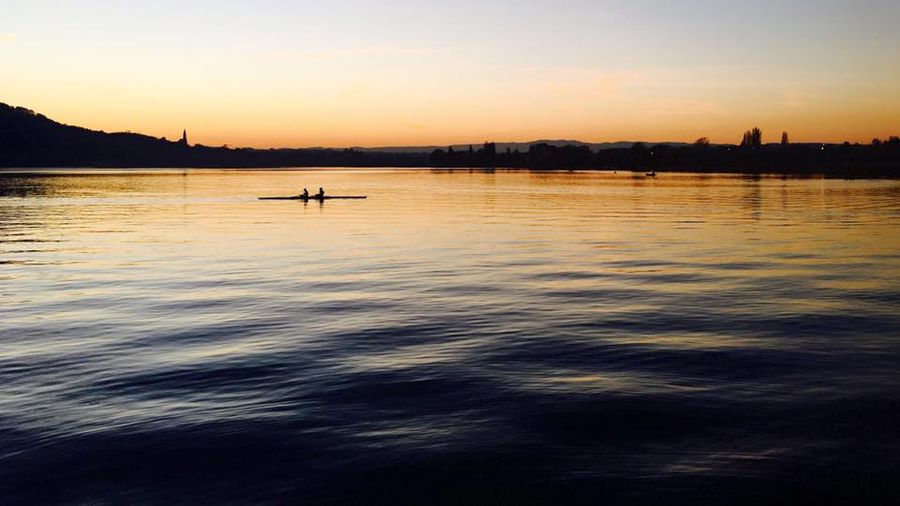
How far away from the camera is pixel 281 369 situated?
1859 centimetres

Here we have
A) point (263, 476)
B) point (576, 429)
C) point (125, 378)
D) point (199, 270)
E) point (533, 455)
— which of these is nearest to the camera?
point (263, 476)

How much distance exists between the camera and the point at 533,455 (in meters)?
12.8

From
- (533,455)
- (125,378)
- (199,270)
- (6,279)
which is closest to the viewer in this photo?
(533,455)

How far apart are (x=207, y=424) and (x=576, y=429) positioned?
23.6 ft

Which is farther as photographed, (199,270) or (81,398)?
(199,270)

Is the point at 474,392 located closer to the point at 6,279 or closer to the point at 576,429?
the point at 576,429

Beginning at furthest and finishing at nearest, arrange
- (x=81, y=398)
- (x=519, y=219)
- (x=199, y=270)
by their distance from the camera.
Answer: (x=519, y=219) → (x=199, y=270) → (x=81, y=398)

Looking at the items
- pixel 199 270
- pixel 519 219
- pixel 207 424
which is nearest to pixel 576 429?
pixel 207 424

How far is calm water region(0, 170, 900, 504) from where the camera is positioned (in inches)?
468

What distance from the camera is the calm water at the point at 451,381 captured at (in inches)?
468

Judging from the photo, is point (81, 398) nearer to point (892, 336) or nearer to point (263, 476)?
point (263, 476)

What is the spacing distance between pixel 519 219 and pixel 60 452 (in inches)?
2560

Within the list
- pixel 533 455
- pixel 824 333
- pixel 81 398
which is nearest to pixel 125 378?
pixel 81 398

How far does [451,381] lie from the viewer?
17.4 metres
